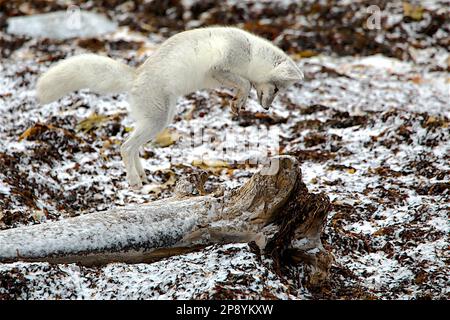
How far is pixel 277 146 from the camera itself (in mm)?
6285

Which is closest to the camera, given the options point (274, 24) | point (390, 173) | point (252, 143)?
point (390, 173)

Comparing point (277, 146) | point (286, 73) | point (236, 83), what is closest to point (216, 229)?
point (236, 83)

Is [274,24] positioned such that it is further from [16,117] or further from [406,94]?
[16,117]

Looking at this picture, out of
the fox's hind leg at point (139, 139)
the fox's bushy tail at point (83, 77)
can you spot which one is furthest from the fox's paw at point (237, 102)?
the fox's bushy tail at point (83, 77)

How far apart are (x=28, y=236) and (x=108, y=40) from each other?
633cm

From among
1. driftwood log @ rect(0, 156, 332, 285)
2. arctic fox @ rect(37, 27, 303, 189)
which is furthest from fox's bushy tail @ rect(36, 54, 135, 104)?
driftwood log @ rect(0, 156, 332, 285)

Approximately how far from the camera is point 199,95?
288 inches

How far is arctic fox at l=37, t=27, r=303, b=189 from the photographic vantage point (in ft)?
16.4

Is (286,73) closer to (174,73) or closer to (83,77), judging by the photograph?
(174,73)

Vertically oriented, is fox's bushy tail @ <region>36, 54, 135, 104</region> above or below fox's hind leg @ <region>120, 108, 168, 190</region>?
above

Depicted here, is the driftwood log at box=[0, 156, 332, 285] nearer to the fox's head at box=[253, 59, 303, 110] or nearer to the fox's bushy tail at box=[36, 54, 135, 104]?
the fox's bushy tail at box=[36, 54, 135, 104]

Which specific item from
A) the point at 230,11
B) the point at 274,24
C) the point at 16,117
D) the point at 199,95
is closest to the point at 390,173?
the point at 199,95

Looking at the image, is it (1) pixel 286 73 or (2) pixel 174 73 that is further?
(1) pixel 286 73

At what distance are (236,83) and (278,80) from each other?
0.34 metres
